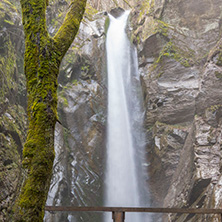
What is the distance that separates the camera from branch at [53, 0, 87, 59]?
372 cm

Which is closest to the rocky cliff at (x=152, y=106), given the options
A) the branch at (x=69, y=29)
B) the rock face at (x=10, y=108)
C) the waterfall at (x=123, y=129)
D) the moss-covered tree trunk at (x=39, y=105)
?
the rock face at (x=10, y=108)

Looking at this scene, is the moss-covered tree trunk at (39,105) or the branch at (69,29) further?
the branch at (69,29)

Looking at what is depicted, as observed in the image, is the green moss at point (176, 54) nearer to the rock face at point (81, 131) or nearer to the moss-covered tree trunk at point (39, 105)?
the rock face at point (81, 131)

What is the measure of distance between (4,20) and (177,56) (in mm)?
8980

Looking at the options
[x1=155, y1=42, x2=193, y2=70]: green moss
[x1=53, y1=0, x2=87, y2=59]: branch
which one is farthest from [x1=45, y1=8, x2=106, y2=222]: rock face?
[x1=53, y1=0, x2=87, y2=59]: branch

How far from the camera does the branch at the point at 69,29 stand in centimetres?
372

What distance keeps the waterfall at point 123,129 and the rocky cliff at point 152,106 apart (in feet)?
1.94

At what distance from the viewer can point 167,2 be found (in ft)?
47.5

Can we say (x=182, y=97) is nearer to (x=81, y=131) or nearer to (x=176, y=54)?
(x=176, y=54)

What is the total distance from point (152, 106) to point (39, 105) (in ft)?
32.3

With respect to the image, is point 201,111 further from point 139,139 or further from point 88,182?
point 88,182

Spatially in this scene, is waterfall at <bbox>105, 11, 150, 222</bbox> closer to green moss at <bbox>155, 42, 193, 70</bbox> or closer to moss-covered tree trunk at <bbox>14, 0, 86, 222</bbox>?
green moss at <bbox>155, 42, 193, 70</bbox>

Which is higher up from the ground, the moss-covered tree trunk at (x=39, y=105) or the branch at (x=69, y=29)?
the branch at (x=69, y=29)

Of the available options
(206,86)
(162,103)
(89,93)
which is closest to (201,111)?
(206,86)
